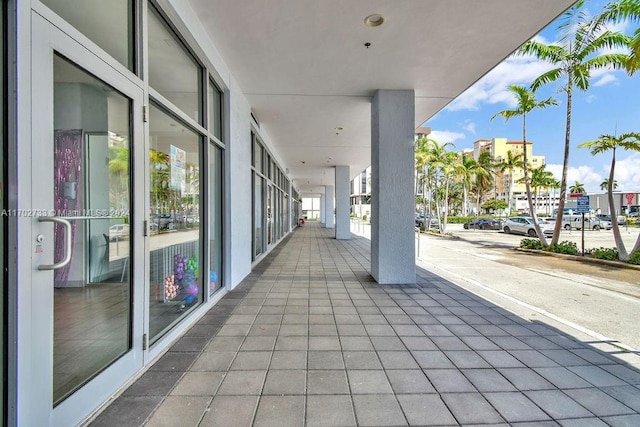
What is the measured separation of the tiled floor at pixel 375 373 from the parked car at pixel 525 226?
664 inches

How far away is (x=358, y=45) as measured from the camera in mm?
4105

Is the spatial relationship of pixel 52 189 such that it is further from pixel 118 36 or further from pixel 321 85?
pixel 321 85

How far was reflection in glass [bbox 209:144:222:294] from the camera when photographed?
174 inches

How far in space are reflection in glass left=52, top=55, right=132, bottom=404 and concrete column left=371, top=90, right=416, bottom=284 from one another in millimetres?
4158

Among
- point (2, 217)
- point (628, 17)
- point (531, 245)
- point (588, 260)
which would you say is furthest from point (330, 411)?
point (531, 245)

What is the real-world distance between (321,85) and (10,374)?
5081 millimetres

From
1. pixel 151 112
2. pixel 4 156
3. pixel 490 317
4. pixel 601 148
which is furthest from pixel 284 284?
pixel 601 148

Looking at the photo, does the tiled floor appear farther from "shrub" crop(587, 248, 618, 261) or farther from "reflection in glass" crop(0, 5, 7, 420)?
"shrub" crop(587, 248, 618, 261)

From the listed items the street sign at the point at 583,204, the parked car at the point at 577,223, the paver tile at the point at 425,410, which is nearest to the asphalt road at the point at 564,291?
the street sign at the point at 583,204

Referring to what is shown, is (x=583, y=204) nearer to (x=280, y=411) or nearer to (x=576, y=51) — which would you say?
(x=576, y=51)

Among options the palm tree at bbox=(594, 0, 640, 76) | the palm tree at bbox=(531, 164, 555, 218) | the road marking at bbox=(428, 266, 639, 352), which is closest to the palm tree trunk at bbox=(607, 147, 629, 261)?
the palm tree at bbox=(594, 0, 640, 76)

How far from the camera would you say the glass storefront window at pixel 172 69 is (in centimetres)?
300

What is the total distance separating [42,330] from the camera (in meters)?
1.68

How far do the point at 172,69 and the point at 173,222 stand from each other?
5.45 feet
